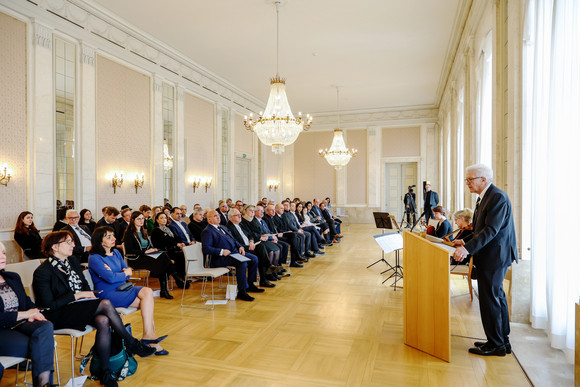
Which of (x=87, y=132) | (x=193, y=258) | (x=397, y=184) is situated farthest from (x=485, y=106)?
(x=397, y=184)

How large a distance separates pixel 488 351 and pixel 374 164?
13.8 m

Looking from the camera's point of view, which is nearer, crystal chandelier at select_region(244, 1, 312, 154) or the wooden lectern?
the wooden lectern

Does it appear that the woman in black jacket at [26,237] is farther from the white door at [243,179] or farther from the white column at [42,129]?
the white door at [243,179]

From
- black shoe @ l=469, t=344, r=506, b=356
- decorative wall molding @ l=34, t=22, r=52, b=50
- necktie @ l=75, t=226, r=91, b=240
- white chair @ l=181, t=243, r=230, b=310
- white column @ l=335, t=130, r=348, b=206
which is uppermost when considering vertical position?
decorative wall molding @ l=34, t=22, r=52, b=50

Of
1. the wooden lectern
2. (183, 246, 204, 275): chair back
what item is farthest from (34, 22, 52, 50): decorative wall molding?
the wooden lectern

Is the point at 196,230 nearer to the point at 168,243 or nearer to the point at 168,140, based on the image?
the point at 168,243

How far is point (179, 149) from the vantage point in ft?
32.6

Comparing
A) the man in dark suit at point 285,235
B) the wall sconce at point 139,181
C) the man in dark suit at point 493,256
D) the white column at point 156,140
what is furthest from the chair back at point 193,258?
the white column at point 156,140

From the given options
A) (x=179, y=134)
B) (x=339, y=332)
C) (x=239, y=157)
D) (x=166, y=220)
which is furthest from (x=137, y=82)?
(x=339, y=332)

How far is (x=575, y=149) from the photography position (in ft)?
10.1

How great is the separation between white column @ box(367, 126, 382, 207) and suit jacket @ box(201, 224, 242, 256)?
39.1 feet

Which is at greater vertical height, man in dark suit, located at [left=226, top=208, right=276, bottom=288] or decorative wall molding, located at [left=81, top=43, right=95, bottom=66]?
decorative wall molding, located at [left=81, top=43, right=95, bottom=66]

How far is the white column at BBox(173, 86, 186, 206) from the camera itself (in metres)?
9.81

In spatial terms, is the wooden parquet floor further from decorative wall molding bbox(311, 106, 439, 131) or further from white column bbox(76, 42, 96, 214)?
decorative wall molding bbox(311, 106, 439, 131)
